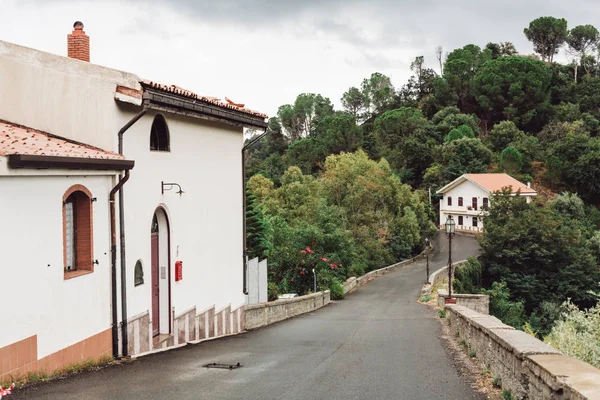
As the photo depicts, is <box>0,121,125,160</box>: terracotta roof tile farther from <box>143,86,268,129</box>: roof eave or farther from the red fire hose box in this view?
the red fire hose box

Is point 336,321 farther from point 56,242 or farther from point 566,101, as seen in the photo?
point 566,101

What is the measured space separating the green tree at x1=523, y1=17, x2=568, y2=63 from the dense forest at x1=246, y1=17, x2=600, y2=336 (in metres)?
0.19

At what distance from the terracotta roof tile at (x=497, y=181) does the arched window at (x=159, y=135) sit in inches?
2189

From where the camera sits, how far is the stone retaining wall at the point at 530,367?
5.48 m

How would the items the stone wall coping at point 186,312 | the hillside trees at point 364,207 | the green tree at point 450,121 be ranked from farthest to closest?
the green tree at point 450,121, the hillside trees at point 364,207, the stone wall coping at point 186,312

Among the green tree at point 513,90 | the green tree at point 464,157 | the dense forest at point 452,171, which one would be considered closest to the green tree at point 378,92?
the dense forest at point 452,171

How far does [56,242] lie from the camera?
8.83 m

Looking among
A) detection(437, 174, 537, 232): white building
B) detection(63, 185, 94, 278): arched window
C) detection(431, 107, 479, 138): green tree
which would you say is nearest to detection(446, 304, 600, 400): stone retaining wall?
detection(63, 185, 94, 278): arched window

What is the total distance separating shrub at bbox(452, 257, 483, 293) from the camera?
38781 millimetres

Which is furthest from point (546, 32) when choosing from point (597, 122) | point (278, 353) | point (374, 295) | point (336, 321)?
point (278, 353)

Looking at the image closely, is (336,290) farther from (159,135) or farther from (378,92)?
(378,92)

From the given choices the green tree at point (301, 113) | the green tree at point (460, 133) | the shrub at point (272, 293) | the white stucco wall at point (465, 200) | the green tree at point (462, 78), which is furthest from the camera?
the green tree at point (301, 113)

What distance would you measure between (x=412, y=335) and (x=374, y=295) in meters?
19.6

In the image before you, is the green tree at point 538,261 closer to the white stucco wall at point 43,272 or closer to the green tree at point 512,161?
the green tree at point 512,161
